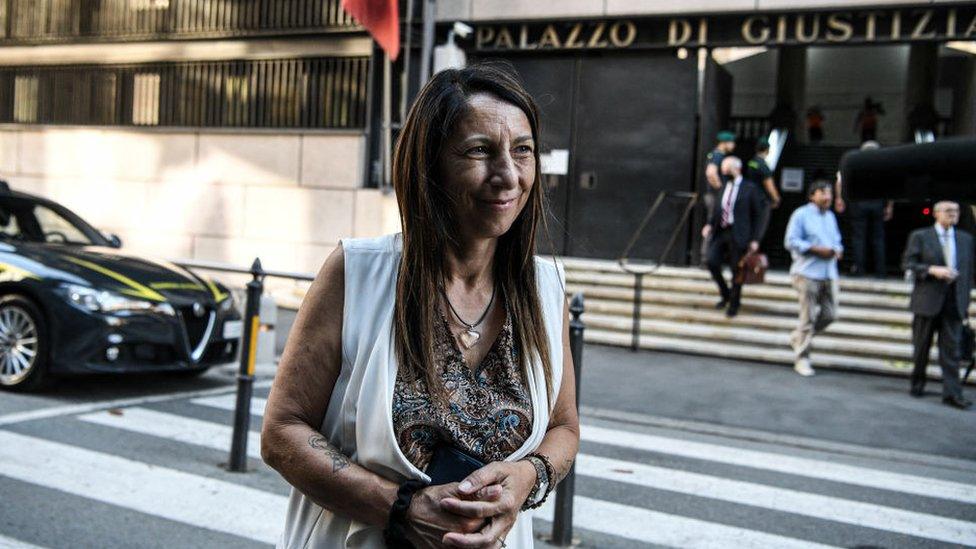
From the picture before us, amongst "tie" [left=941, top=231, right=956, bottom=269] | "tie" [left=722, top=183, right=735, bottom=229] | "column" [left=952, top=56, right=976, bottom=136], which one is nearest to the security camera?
"tie" [left=722, top=183, right=735, bottom=229]

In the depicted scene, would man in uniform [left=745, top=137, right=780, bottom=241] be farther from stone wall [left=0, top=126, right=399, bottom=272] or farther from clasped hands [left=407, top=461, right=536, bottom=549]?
clasped hands [left=407, top=461, right=536, bottom=549]

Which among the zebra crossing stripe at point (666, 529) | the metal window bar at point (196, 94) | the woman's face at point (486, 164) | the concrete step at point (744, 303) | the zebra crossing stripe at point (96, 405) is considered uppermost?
the metal window bar at point (196, 94)

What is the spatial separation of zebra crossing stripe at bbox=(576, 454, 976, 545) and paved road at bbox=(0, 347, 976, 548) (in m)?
0.01

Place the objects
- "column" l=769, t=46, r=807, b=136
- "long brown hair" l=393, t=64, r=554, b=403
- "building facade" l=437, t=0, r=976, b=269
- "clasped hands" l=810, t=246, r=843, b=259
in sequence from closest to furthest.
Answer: "long brown hair" l=393, t=64, r=554, b=403
"clasped hands" l=810, t=246, r=843, b=259
"building facade" l=437, t=0, r=976, b=269
"column" l=769, t=46, r=807, b=136

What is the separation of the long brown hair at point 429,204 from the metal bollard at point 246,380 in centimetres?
453

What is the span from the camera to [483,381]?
2230 millimetres

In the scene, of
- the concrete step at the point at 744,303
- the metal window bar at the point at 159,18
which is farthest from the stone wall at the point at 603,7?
the concrete step at the point at 744,303

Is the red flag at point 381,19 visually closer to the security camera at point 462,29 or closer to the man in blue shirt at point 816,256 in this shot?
the security camera at point 462,29

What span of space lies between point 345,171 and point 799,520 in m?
11.9

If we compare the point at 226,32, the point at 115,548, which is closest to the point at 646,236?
the point at 226,32

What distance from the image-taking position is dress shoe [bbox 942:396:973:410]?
10.1 metres

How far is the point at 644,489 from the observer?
6730 mm

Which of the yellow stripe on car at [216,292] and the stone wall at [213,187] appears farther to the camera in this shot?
the stone wall at [213,187]

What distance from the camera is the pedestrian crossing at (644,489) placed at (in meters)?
5.76
